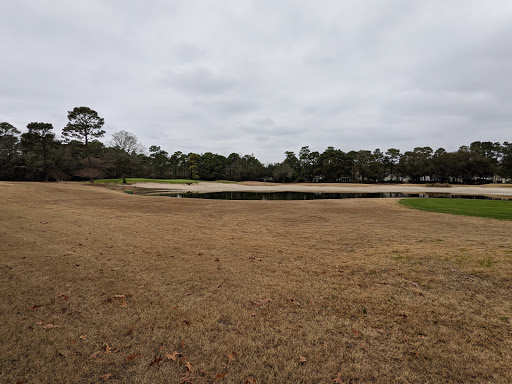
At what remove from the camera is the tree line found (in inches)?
2151

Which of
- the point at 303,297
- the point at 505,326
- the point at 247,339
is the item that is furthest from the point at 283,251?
the point at 505,326

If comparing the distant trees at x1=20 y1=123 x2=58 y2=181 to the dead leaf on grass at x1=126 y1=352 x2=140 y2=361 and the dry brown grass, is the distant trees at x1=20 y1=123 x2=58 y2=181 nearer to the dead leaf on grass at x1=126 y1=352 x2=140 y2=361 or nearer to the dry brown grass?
the dry brown grass

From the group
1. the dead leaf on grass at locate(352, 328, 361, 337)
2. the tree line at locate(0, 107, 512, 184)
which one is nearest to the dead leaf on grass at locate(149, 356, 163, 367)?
the dead leaf on grass at locate(352, 328, 361, 337)

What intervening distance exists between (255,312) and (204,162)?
102m

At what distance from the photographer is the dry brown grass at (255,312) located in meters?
3.05

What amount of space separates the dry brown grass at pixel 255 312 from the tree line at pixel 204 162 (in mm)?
53562

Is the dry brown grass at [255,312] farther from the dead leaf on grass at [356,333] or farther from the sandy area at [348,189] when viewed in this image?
the sandy area at [348,189]

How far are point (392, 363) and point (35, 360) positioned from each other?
4569mm

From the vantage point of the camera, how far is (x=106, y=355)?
3.24 meters

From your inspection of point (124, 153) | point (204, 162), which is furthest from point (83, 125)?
point (204, 162)

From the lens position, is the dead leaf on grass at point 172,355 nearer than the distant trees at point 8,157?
Yes

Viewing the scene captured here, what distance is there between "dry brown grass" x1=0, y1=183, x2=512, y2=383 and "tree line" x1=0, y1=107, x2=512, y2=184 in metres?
53.6

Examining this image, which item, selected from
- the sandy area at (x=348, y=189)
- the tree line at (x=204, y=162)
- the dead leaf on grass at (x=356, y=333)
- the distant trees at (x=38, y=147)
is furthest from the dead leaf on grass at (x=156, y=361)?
the distant trees at (x=38, y=147)

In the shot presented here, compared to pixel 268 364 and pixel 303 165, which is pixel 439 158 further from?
pixel 268 364
